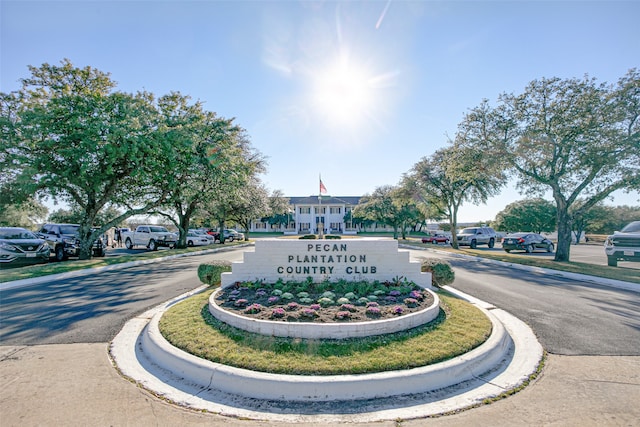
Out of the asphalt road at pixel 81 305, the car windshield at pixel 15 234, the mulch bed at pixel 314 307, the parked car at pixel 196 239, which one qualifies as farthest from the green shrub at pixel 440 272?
the parked car at pixel 196 239

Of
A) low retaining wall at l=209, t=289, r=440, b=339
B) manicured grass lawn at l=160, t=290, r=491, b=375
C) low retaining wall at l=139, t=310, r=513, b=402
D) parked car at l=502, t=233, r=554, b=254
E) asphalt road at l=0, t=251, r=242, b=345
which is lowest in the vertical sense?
asphalt road at l=0, t=251, r=242, b=345

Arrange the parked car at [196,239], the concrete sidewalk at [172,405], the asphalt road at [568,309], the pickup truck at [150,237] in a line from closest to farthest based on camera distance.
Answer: the concrete sidewalk at [172,405] → the asphalt road at [568,309] → the pickup truck at [150,237] → the parked car at [196,239]

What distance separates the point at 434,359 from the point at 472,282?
7.70 meters

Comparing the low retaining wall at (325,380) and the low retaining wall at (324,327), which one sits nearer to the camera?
the low retaining wall at (325,380)

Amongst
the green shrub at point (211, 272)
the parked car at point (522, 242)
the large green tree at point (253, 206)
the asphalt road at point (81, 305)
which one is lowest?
the asphalt road at point (81, 305)

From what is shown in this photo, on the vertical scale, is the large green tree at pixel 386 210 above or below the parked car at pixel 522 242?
above

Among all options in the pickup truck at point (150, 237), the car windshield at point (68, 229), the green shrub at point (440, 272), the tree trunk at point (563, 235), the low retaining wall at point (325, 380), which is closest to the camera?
the low retaining wall at point (325, 380)

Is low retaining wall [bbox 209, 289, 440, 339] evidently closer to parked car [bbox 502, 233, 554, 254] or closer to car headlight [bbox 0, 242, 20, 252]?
car headlight [bbox 0, 242, 20, 252]

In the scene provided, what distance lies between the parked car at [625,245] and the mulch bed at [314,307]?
13.0 metres

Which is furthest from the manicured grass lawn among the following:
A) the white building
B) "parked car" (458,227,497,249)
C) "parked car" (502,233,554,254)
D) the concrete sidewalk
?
the white building

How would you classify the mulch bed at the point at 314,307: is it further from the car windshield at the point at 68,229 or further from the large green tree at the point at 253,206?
the large green tree at the point at 253,206

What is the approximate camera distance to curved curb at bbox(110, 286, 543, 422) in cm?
350

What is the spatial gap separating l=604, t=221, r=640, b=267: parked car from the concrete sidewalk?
12.6 metres

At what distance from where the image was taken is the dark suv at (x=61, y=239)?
17.0 m
